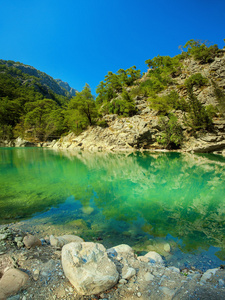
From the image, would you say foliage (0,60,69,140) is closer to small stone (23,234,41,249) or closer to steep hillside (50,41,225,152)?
steep hillside (50,41,225,152)

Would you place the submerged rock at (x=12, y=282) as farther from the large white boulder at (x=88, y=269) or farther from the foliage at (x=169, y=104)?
the foliage at (x=169, y=104)

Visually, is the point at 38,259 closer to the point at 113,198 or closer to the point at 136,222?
the point at 136,222

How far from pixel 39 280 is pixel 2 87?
96077 millimetres

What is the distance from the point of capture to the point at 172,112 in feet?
119

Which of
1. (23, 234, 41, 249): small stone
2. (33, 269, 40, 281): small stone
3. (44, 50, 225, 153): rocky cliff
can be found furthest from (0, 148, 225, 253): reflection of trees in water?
(44, 50, 225, 153): rocky cliff

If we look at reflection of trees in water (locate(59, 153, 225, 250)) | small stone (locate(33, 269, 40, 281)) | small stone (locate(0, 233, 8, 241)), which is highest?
small stone (locate(0, 233, 8, 241))

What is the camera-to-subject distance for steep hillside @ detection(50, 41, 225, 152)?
30.7 m

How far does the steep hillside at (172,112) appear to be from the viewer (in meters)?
30.7

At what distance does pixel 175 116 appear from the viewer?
34.9 metres

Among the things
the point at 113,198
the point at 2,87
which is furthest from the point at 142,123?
the point at 2,87

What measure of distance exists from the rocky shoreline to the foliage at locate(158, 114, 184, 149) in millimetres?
32381

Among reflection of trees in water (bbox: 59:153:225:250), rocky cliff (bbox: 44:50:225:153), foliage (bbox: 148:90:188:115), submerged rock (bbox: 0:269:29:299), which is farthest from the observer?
foliage (bbox: 148:90:188:115)

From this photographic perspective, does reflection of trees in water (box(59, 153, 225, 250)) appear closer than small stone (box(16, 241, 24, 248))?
No

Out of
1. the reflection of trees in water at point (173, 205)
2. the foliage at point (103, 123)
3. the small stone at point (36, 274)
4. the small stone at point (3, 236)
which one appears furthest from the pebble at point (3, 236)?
the foliage at point (103, 123)
